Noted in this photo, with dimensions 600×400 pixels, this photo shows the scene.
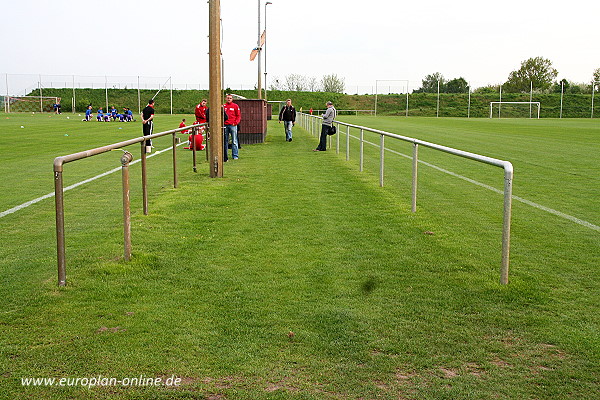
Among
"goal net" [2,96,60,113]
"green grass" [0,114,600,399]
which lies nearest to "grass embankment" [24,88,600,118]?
"goal net" [2,96,60,113]

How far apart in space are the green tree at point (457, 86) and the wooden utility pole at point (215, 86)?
93407 mm

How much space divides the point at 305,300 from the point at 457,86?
338 ft

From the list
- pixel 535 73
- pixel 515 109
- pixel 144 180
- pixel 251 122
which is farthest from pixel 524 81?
pixel 144 180

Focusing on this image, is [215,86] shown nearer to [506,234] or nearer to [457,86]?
[506,234]

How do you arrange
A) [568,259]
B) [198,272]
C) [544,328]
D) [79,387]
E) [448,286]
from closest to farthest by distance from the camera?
[79,387] → [544,328] → [448,286] → [198,272] → [568,259]

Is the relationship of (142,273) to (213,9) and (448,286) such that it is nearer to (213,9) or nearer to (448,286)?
(448,286)

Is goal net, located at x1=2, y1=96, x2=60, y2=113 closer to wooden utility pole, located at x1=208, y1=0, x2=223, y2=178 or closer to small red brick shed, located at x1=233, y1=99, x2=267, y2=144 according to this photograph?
small red brick shed, located at x1=233, y1=99, x2=267, y2=144

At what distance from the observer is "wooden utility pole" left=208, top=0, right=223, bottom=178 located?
12805 millimetres

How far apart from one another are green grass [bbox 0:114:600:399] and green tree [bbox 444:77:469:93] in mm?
96008

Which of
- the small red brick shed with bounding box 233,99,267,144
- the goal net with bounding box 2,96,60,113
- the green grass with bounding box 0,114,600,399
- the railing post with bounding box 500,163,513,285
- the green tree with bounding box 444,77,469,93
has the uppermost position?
the green tree with bounding box 444,77,469,93

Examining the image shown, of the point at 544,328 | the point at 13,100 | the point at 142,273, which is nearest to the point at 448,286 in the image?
the point at 544,328

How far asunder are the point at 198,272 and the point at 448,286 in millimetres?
2131

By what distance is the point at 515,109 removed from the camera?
274ft

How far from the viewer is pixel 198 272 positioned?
18.9 feet
